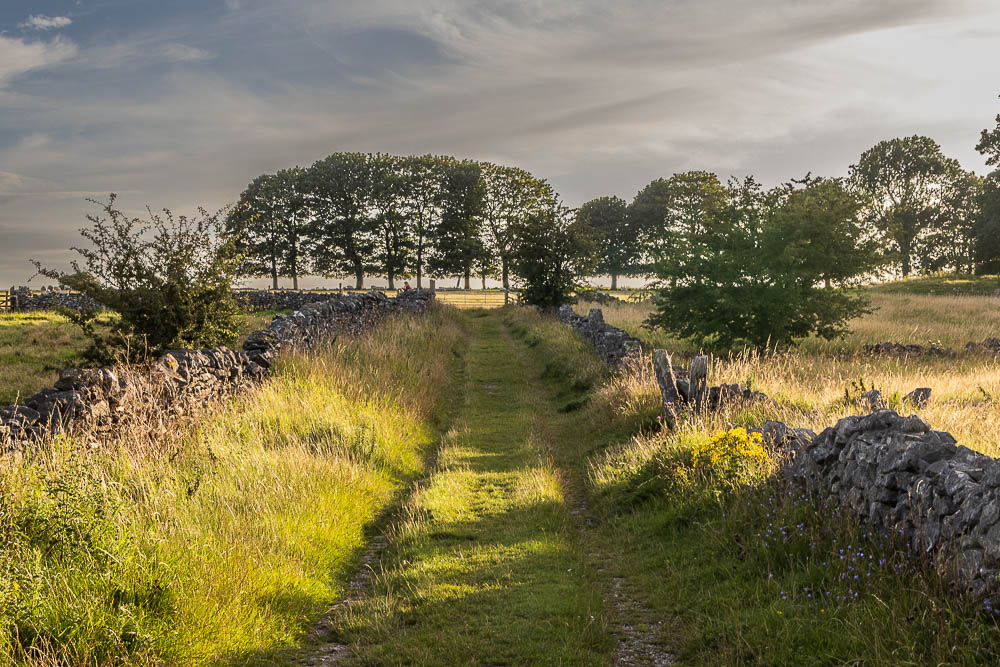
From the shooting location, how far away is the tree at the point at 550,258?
34.1 meters

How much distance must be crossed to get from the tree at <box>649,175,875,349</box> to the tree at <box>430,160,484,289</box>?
158 feet

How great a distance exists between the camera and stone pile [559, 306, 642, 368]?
48.1 feet

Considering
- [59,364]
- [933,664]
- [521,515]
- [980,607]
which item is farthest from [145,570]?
[59,364]

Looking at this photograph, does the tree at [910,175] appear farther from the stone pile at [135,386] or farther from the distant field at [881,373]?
the stone pile at [135,386]

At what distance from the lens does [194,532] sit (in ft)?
17.1

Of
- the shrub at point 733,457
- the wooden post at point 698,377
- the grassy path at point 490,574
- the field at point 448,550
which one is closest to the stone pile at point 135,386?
the field at point 448,550

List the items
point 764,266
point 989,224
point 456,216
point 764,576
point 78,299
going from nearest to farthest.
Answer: point 764,576, point 764,266, point 78,299, point 989,224, point 456,216

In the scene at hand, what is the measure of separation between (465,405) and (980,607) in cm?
1078

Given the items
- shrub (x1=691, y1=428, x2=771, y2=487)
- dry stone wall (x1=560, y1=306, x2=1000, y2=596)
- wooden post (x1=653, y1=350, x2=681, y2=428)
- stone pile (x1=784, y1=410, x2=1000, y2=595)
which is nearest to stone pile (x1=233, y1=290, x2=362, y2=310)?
wooden post (x1=653, y1=350, x2=681, y2=428)

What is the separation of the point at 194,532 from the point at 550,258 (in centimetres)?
3014

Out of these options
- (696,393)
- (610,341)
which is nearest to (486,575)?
(696,393)

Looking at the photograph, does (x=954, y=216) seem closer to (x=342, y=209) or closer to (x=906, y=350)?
(x=906, y=350)

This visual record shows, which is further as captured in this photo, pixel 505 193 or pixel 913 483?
pixel 505 193

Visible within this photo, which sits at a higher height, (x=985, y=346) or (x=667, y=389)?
(x=667, y=389)
